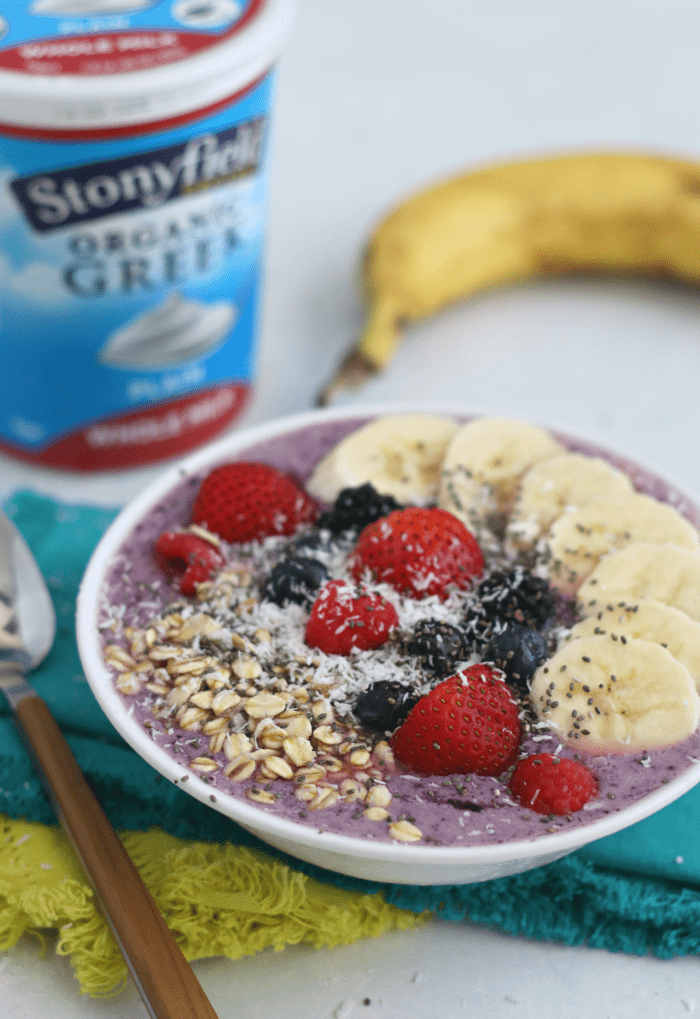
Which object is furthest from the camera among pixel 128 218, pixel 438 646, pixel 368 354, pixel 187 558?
pixel 368 354

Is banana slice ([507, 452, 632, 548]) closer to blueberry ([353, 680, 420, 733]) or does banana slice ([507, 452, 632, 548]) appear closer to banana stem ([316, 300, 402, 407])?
blueberry ([353, 680, 420, 733])

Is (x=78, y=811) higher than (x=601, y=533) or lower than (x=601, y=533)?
lower

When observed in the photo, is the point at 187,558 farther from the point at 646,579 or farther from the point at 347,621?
the point at 646,579

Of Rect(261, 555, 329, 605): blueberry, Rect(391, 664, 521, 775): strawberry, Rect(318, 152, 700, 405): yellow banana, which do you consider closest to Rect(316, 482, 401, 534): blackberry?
Rect(261, 555, 329, 605): blueberry

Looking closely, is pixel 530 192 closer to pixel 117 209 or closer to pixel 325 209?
pixel 325 209

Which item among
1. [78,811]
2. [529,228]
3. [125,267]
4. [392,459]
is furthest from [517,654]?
[529,228]

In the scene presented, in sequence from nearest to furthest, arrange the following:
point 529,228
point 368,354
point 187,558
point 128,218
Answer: point 187,558
point 128,218
point 368,354
point 529,228

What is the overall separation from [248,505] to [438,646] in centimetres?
34

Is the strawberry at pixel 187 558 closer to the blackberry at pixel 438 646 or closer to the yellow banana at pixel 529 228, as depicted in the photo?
the blackberry at pixel 438 646

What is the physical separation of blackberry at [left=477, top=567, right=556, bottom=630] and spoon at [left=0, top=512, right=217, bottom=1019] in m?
0.49

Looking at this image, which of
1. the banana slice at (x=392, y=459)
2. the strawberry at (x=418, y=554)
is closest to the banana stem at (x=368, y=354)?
the banana slice at (x=392, y=459)

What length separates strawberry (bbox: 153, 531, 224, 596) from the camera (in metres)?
1.31

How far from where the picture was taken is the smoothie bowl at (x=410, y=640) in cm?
107

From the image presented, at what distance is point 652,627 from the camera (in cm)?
120
